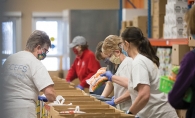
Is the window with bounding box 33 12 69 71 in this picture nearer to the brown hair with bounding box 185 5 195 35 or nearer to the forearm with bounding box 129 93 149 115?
the forearm with bounding box 129 93 149 115

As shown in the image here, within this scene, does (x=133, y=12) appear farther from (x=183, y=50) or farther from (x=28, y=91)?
(x=28, y=91)

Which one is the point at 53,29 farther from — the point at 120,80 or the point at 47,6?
the point at 120,80

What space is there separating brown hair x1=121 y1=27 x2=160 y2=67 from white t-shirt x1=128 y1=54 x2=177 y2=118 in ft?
0.51

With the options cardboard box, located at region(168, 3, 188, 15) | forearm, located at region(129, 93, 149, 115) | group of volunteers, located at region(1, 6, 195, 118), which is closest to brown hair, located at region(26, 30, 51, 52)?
group of volunteers, located at region(1, 6, 195, 118)

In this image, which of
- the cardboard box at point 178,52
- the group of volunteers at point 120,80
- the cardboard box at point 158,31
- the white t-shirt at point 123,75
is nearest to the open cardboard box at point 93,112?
the group of volunteers at point 120,80

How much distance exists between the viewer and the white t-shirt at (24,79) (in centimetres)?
372

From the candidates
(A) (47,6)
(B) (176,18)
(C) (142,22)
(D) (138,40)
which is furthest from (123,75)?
(A) (47,6)

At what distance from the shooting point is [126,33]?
12.6 ft

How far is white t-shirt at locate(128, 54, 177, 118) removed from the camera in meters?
3.62

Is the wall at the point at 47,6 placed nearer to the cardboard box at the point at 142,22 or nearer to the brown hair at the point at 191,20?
the cardboard box at the point at 142,22

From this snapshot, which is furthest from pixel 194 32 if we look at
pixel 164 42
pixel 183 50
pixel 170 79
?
pixel 164 42

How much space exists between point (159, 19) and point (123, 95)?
3.72m

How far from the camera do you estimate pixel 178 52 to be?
5.95m

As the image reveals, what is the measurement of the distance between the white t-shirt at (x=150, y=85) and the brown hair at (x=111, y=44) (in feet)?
2.87
